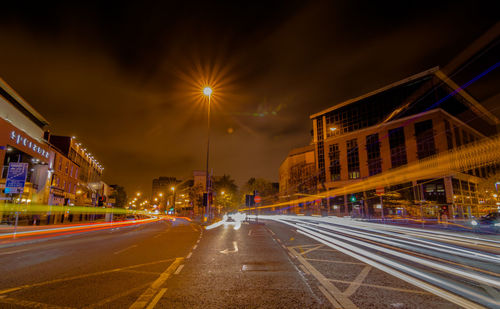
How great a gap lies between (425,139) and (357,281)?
49051 millimetres

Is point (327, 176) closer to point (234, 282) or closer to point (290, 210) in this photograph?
point (290, 210)

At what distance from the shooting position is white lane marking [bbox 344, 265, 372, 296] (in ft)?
18.9

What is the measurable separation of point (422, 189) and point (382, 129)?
1370 centimetres

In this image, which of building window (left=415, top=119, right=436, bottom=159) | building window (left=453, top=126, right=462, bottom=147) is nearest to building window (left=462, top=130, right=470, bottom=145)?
building window (left=453, top=126, right=462, bottom=147)

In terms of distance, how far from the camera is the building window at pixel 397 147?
50641 millimetres

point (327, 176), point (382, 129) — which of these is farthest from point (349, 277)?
point (327, 176)

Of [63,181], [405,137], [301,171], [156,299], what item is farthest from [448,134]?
[63,181]

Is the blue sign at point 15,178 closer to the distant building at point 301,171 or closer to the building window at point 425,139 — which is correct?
the building window at point 425,139

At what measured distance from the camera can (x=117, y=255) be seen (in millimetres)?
10797

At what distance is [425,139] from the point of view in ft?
155

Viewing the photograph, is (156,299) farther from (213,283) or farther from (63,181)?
(63,181)

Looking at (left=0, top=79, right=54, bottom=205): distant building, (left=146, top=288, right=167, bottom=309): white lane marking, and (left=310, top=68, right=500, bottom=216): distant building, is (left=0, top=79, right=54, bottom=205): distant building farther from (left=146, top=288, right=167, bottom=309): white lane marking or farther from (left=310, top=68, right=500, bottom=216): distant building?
(left=310, top=68, right=500, bottom=216): distant building

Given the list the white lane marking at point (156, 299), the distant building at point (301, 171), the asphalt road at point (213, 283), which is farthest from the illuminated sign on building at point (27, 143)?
the distant building at point (301, 171)

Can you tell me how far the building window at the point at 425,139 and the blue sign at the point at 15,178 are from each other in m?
52.3
